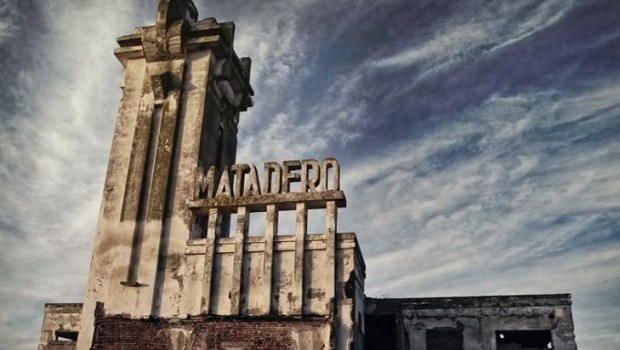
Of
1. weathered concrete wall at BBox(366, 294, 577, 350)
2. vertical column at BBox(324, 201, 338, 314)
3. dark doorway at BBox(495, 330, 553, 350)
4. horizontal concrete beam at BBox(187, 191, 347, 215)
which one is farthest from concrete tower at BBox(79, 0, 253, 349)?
dark doorway at BBox(495, 330, 553, 350)

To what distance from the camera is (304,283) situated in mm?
14250

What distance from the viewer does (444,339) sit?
23500 millimetres

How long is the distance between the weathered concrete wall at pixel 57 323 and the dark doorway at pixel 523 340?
20.2 m

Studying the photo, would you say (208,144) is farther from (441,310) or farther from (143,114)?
(441,310)

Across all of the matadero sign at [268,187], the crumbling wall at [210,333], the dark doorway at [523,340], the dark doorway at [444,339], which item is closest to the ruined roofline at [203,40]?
the matadero sign at [268,187]

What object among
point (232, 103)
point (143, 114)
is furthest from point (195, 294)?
point (232, 103)

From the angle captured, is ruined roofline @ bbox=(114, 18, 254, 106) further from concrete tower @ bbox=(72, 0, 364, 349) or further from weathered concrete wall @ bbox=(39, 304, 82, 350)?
weathered concrete wall @ bbox=(39, 304, 82, 350)

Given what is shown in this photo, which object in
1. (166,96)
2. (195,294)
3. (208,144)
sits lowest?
(195,294)

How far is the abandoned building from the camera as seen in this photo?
14.1 meters

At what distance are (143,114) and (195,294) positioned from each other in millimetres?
6515

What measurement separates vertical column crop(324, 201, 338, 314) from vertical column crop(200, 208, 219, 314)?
3.24 meters

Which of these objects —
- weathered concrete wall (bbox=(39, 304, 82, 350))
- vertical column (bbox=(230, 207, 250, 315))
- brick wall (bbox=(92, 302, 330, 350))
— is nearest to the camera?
brick wall (bbox=(92, 302, 330, 350))

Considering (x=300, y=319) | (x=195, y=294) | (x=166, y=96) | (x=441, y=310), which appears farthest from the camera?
(x=441, y=310)

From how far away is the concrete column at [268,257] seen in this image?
46.4 ft
